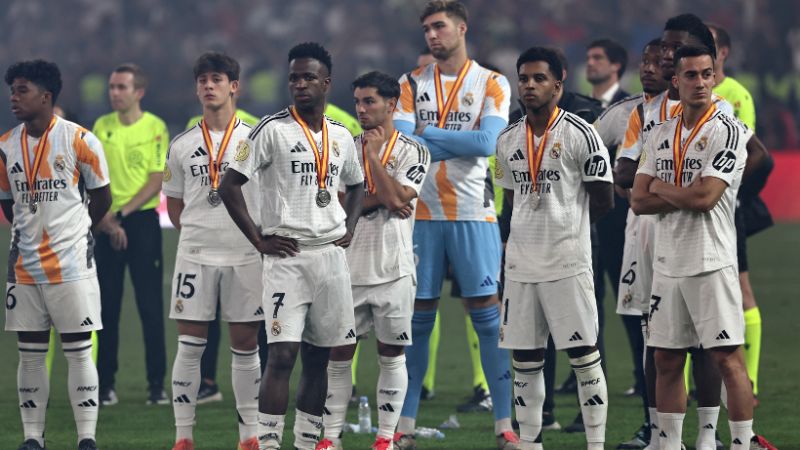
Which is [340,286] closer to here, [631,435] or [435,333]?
[631,435]

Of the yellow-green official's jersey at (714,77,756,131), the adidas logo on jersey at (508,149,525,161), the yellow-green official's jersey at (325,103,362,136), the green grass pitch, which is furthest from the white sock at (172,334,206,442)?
the yellow-green official's jersey at (714,77,756,131)

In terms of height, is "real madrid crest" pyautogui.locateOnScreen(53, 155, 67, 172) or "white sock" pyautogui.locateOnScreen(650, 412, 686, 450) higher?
"real madrid crest" pyautogui.locateOnScreen(53, 155, 67, 172)

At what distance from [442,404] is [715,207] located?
3423 mm

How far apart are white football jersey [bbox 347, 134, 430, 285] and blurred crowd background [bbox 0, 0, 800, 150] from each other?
49.2 ft

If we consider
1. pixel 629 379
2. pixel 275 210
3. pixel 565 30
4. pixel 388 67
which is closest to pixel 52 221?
pixel 275 210

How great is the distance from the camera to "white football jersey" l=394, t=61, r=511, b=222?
27.2 feet

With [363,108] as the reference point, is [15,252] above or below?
below

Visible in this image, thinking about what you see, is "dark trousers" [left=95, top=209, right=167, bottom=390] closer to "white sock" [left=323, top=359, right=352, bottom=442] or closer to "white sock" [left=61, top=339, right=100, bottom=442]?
"white sock" [left=61, top=339, right=100, bottom=442]

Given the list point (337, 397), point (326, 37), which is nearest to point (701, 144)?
point (337, 397)

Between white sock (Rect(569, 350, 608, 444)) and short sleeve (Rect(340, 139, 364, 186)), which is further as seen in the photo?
short sleeve (Rect(340, 139, 364, 186))

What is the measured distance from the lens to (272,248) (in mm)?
6918

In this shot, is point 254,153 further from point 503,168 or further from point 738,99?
point 738,99

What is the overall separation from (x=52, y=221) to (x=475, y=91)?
258 centimetres

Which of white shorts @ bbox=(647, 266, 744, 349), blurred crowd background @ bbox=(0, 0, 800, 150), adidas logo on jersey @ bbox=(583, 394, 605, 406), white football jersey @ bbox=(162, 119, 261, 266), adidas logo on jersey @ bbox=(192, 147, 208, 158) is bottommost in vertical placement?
adidas logo on jersey @ bbox=(583, 394, 605, 406)
